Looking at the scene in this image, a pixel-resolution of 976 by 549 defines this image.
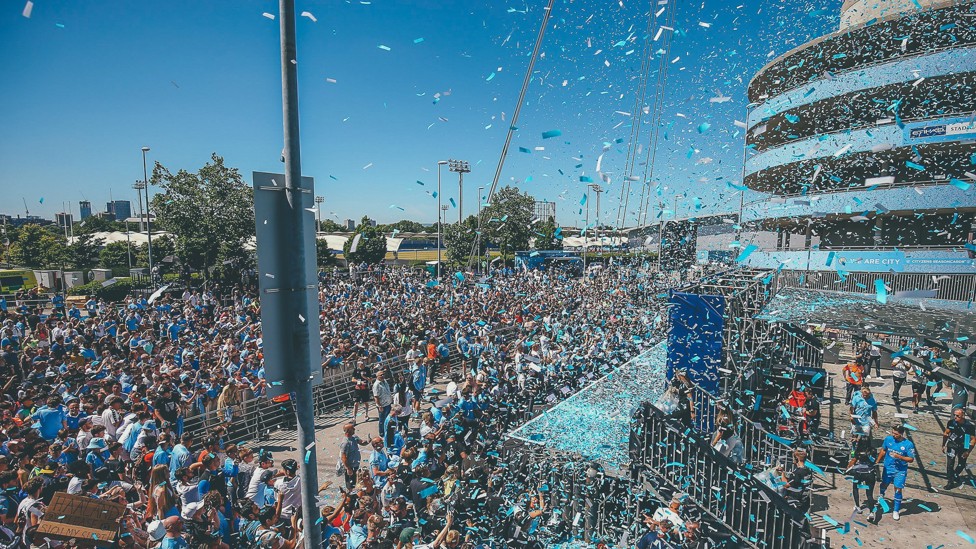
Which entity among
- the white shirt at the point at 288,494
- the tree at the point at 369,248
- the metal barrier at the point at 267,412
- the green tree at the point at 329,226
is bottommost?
the metal barrier at the point at 267,412

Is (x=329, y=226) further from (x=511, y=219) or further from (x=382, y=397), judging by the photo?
(x=382, y=397)

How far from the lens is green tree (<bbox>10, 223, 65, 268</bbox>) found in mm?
40906

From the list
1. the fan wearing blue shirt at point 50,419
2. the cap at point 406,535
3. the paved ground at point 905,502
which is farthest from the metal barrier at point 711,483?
the fan wearing blue shirt at point 50,419

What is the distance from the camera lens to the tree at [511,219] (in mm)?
52344

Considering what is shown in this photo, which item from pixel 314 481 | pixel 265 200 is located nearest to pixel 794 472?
pixel 314 481

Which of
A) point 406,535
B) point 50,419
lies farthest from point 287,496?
point 50,419

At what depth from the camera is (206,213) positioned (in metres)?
26.0

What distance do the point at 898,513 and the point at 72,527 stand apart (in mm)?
10845

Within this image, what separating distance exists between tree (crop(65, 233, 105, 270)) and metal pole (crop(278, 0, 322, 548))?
2023 inches

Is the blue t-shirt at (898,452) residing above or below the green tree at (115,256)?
below

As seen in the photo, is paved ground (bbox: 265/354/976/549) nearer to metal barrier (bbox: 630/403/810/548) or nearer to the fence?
metal barrier (bbox: 630/403/810/548)

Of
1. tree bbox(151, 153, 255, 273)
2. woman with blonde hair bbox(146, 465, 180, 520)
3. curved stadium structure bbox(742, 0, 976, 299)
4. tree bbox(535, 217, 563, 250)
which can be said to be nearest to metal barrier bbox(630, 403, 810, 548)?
woman with blonde hair bbox(146, 465, 180, 520)

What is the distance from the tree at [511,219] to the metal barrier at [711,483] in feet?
147

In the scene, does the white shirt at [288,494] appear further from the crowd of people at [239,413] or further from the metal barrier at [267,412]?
the metal barrier at [267,412]
